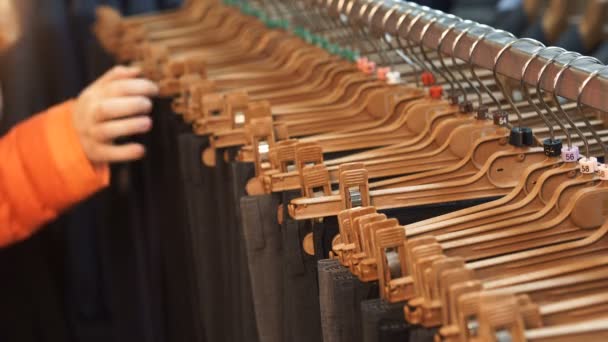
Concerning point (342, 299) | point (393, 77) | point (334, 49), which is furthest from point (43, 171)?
point (342, 299)

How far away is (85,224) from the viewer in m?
3.07

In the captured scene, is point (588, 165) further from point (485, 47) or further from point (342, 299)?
point (342, 299)

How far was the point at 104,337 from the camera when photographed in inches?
123

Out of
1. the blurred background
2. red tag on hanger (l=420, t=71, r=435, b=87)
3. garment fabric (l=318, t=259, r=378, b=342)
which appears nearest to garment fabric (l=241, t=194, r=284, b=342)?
garment fabric (l=318, t=259, r=378, b=342)

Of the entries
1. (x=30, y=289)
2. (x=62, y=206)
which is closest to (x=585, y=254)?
(x=62, y=206)

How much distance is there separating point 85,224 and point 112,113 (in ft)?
4.58

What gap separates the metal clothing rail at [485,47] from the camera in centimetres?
92

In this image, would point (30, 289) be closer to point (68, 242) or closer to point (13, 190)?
point (68, 242)

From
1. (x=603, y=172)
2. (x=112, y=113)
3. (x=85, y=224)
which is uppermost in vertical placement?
(x=112, y=113)

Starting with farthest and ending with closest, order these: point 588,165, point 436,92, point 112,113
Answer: point 112,113, point 436,92, point 588,165

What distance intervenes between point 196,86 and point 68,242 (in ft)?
5.32

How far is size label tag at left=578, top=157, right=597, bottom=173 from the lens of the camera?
3.34 feet

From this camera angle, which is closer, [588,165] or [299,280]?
[588,165]

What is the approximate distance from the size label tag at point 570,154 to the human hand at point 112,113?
91 centimetres
